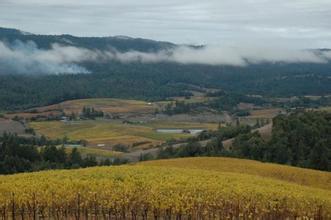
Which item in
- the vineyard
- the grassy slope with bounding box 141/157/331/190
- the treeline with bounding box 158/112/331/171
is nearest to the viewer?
the vineyard

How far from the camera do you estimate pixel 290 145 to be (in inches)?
4146

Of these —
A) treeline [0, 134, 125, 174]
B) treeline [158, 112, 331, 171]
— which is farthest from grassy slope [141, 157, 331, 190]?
treeline [0, 134, 125, 174]

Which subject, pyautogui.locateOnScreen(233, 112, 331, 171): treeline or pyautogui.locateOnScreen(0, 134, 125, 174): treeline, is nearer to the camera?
pyautogui.locateOnScreen(233, 112, 331, 171): treeline

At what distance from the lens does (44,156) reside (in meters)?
111

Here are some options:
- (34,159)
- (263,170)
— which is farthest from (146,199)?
(34,159)

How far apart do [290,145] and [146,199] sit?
Answer: 242ft

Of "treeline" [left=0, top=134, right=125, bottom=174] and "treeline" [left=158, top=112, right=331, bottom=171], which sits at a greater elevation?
"treeline" [left=158, top=112, right=331, bottom=171]

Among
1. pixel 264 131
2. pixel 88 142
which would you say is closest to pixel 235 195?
pixel 264 131

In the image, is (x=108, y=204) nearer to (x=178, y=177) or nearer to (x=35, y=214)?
(x=35, y=214)

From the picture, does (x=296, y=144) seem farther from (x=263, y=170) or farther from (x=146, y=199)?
(x=146, y=199)

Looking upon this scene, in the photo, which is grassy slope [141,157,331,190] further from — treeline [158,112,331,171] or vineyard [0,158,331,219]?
treeline [158,112,331,171]

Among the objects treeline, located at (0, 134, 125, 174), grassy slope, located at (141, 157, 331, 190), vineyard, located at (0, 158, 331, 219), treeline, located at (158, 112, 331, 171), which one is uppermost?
vineyard, located at (0, 158, 331, 219)

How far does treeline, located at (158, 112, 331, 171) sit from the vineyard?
51826mm

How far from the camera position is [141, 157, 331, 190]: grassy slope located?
5959 centimetres
